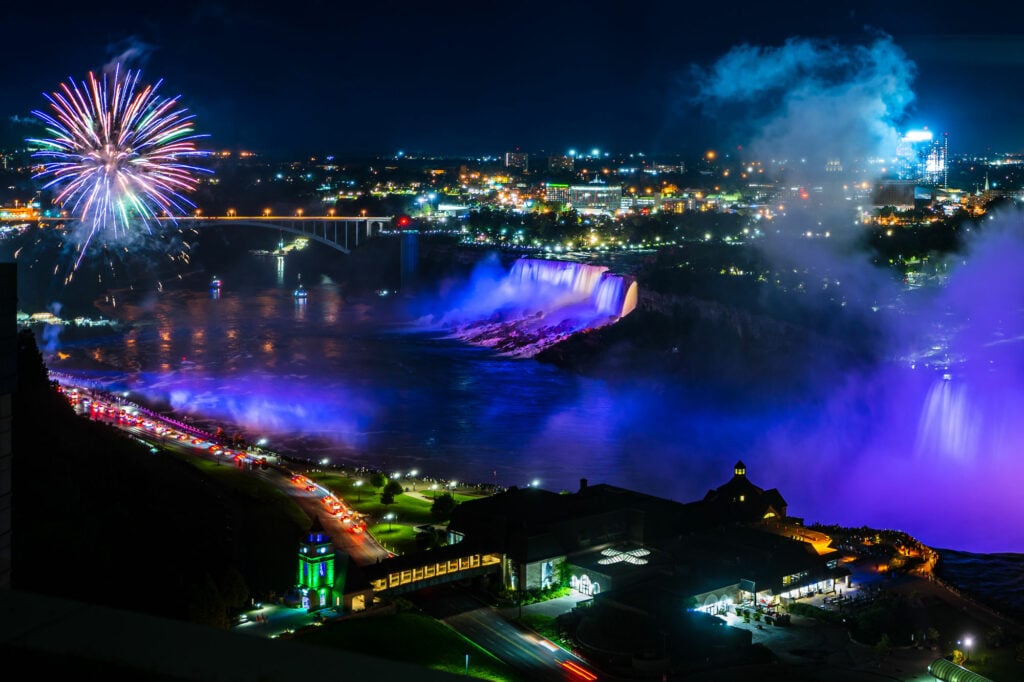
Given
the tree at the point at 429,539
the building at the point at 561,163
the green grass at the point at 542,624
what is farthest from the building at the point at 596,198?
the green grass at the point at 542,624

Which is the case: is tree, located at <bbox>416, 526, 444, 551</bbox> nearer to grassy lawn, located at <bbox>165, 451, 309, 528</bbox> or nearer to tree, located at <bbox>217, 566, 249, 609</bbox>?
grassy lawn, located at <bbox>165, 451, 309, 528</bbox>

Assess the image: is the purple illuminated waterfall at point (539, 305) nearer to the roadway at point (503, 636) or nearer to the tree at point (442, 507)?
the tree at point (442, 507)

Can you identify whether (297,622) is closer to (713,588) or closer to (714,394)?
(713,588)

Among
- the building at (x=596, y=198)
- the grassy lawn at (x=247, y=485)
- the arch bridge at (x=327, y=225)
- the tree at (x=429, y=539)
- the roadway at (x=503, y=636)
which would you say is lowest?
the roadway at (x=503, y=636)

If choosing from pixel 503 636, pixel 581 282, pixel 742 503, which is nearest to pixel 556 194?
pixel 581 282

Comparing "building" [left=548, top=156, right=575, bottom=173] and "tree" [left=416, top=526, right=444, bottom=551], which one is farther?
"building" [left=548, top=156, right=575, bottom=173]

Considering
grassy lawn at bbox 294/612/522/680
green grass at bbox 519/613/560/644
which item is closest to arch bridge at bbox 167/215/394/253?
green grass at bbox 519/613/560/644

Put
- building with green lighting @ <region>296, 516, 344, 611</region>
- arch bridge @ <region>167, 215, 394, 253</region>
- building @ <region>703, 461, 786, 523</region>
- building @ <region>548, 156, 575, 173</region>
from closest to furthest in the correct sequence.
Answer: building with green lighting @ <region>296, 516, 344, 611</region>
building @ <region>703, 461, 786, 523</region>
arch bridge @ <region>167, 215, 394, 253</region>
building @ <region>548, 156, 575, 173</region>
